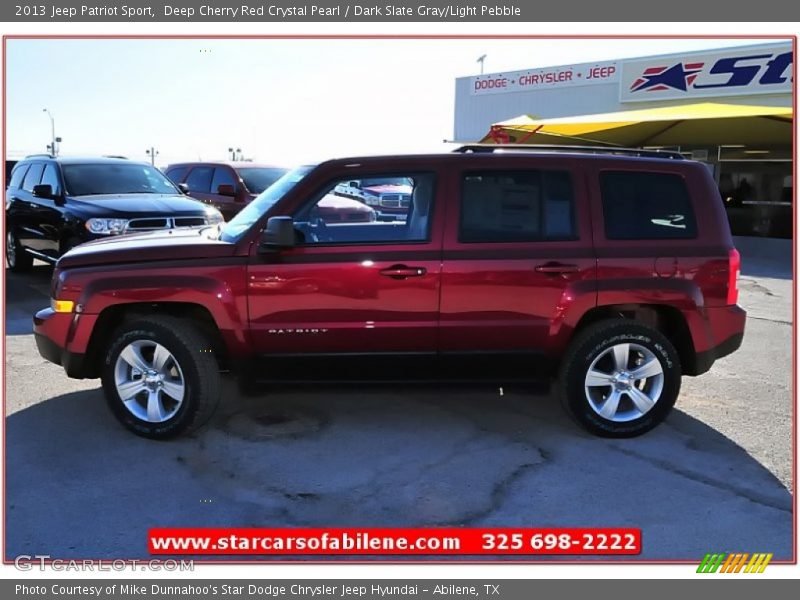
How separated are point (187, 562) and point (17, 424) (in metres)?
2.25

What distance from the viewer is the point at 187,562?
315cm

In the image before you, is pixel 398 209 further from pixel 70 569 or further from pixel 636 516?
pixel 70 569

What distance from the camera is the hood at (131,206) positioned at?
8508 millimetres

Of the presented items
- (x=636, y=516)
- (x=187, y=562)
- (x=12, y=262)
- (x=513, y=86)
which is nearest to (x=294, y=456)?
(x=187, y=562)

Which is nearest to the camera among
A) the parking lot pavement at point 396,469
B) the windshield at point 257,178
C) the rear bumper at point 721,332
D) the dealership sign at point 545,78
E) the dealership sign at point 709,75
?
the parking lot pavement at point 396,469

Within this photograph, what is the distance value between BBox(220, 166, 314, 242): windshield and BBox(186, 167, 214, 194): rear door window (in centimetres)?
830

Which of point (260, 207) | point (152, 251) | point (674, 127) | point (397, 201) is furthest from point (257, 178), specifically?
point (674, 127)

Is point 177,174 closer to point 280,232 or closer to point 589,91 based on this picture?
point 280,232

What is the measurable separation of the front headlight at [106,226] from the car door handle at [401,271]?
534 centimetres

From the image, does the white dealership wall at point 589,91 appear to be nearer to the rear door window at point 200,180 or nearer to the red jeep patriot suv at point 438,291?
the rear door window at point 200,180

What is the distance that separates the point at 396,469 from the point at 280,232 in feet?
5.11

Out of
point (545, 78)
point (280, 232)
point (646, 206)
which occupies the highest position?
point (545, 78)

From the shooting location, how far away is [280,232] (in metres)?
4.10

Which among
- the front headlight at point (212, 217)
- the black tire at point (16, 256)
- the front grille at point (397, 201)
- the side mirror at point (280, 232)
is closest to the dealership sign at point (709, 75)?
the front headlight at point (212, 217)
